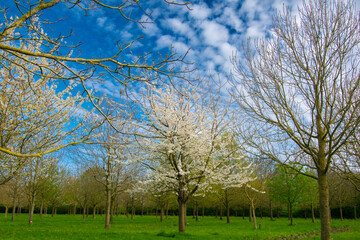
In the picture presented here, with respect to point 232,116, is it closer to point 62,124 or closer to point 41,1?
point 62,124

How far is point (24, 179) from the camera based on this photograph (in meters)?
17.5

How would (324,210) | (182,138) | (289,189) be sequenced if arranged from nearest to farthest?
(324,210)
(182,138)
(289,189)

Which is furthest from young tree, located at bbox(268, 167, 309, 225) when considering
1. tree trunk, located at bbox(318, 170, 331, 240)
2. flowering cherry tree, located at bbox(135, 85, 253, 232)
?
tree trunk, located at bbox(318, 170, 331, 240)

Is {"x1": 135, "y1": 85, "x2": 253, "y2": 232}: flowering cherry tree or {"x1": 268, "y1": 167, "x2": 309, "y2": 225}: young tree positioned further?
{"x1": 268, "y1": 167, "x2": 309, "y2": 225}: young tree

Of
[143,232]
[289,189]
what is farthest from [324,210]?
[289,189]

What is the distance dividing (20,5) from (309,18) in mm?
5785

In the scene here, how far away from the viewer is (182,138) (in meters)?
9.38

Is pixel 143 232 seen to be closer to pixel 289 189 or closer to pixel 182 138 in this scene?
pixel 182 138

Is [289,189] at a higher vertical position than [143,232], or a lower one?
higher

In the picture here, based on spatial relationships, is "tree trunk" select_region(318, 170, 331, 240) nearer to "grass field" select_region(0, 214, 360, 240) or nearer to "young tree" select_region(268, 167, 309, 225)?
"grass field" select_region(0, 214, 360, 240)

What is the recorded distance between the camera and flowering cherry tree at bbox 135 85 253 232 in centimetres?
956

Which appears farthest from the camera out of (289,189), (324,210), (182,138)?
(289,189)

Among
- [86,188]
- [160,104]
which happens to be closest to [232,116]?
[160,104]

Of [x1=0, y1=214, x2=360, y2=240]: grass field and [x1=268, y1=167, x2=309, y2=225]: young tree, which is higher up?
[x1=268, y1=167, x2=309, y2=225]: young tree
